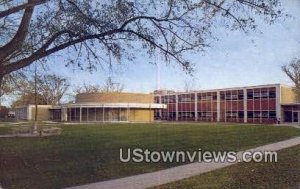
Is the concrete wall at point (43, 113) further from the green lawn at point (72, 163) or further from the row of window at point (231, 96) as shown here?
the green lawn at point (72, 163)

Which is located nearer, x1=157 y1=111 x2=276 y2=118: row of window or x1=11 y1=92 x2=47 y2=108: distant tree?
x1=11 y1=92 x2=47 y2=108: distant tree

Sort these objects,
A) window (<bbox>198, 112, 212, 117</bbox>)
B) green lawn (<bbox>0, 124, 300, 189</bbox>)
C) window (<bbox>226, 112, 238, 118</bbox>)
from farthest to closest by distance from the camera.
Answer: window (<bbox>198, 112, 212, 117</bbox>) < window (<bbox>226, 112, 238, 118</bbox>) < green lawn (<bbox>0, 124, 300, 189</bbox>)

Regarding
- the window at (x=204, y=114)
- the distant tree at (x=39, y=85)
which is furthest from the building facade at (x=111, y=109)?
the distant tree at (x=39, y=85)

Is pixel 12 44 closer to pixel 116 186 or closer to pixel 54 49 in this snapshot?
pixel 54 49

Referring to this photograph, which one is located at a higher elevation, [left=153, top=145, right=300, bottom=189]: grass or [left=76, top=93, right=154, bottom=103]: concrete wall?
[left=76, top=93, right=154, bottom=103]: concrete wall

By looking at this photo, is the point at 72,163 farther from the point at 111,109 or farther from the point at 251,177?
the point at 111,109

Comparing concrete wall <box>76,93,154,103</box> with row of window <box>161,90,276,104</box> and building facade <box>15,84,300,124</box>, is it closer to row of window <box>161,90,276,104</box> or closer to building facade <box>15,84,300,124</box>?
building facade <box>15,84,300,124</box>

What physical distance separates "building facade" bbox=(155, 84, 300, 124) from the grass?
71.0 feet

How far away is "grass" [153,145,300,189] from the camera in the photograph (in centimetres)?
920

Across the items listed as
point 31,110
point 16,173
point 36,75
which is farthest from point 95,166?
point 31,110

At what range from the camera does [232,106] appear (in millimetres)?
49938

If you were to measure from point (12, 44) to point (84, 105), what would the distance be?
47.0 meters

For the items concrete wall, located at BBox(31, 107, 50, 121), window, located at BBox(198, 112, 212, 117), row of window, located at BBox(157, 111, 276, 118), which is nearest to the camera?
row of window, located at BBox(157, 111, 276, 118)

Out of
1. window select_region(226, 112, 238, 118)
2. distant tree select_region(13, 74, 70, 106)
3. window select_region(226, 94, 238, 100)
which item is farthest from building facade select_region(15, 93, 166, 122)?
distant tree select_region(13, 74, 70, 106)
